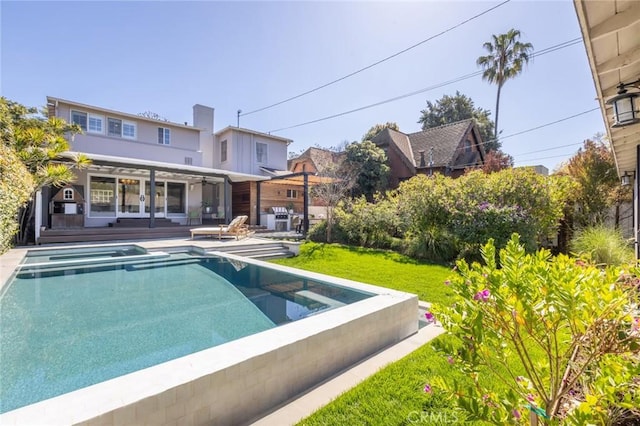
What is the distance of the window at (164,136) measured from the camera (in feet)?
60.8

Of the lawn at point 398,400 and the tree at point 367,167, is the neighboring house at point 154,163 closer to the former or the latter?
the tree at point 367,167

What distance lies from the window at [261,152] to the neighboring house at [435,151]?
906 centimetres

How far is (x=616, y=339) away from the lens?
1568mm

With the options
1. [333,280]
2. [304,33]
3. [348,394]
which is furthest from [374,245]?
[348,394]

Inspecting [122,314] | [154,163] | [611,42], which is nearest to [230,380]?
[122,314]

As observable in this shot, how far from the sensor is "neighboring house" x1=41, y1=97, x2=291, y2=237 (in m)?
15.4

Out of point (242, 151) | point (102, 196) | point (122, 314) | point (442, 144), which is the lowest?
point (122, 314)

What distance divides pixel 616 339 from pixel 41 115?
20.0m

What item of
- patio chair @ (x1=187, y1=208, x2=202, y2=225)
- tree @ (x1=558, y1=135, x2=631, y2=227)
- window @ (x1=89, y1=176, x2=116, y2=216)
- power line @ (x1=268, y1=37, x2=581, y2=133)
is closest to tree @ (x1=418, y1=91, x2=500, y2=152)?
power line @ (x1=268, y1=37, x2=581, y2=133)

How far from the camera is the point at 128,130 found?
1734 centimetres

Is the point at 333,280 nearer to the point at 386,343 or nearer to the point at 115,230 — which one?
the point at 386,343

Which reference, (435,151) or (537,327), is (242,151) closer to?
(435,151)

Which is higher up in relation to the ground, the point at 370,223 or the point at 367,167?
the point at 367,167

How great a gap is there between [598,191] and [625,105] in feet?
35.2
